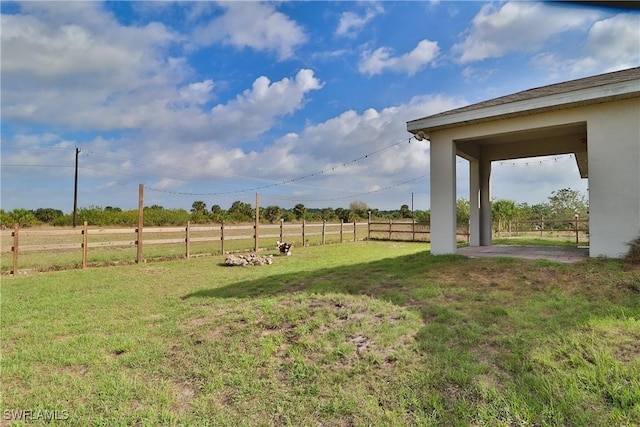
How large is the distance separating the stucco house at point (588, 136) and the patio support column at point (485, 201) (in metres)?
1.78

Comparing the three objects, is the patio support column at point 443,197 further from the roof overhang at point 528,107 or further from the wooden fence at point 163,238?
the wooden fence at point 163,238

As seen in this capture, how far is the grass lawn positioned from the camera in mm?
2234

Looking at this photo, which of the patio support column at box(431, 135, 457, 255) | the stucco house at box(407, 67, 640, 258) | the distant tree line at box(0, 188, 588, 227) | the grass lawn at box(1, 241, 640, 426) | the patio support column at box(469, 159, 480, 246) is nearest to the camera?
the grass lawn at box(1, 241, 640, 426)

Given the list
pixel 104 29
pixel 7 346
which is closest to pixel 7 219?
pixel 104 29

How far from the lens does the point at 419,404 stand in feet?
7.40

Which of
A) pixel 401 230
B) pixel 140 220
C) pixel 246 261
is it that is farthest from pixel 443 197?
pixel 401 230

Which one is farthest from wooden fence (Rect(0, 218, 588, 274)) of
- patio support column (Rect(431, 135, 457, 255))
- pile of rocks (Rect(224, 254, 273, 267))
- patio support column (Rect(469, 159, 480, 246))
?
patio support column (Rect(431, 135, 457, 255))

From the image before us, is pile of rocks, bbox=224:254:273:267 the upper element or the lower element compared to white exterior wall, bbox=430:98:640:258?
lower

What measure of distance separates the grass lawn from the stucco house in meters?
0.88

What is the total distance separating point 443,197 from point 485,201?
10.6 feet

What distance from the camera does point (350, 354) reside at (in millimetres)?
2982

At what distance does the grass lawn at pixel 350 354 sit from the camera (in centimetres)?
223

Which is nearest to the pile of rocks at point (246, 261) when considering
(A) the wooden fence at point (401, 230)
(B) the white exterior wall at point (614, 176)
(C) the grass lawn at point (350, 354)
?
(C) the grass lawn at point (350, 354)

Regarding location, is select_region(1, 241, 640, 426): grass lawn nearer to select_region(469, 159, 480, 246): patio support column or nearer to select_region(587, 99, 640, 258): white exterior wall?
select_region(587, 99, 640, 258): white exterior wall
